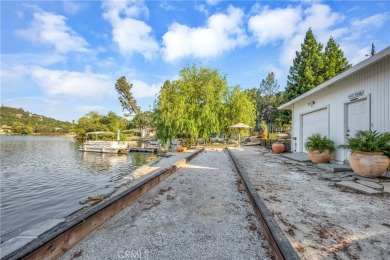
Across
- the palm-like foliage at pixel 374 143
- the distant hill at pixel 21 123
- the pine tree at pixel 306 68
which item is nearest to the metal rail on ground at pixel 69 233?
the palm-like foliage at pixel 374 143

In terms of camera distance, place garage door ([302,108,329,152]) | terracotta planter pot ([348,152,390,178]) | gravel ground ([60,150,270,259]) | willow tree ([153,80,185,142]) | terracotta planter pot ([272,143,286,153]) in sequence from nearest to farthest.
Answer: gravel ground ([60,150,270,259]) < terracotta planter pot ([348,152,390,178]) < garage door ([302,108,329,152]) < terracotta planter pot ([272,143,286,153]) < willow tree ([153,80,185,142])

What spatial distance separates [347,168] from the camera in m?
5.82

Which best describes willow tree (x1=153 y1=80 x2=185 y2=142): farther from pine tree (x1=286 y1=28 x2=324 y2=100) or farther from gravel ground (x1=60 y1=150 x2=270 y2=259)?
gravel ground (x1=60 y1=150 x2=270 y2=259)

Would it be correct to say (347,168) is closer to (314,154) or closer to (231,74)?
(314,154)

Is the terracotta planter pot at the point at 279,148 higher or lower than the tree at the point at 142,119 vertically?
lower

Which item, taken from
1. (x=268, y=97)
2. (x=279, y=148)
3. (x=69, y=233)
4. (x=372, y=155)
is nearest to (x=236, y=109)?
(x=279, y=148)

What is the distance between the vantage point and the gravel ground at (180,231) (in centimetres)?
193

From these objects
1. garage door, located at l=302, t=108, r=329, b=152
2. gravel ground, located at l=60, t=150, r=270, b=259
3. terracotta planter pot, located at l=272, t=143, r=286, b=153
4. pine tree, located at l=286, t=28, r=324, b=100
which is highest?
pine tree, located at l=286, t=28, r=324, b=100

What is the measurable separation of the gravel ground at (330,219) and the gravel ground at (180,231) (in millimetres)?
459

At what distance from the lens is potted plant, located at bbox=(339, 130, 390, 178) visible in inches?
188

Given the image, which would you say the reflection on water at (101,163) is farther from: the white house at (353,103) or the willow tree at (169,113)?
the white house at (353,103)

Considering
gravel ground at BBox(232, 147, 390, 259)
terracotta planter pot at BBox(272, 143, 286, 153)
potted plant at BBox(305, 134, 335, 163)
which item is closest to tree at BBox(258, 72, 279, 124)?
terracotta planter pot at BBox(272, 143, 286, 153)

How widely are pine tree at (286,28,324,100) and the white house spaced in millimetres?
10951

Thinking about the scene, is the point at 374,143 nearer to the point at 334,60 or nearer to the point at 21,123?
the point at 334,60
